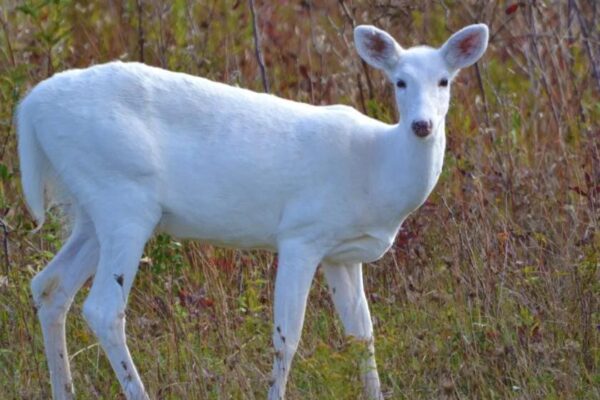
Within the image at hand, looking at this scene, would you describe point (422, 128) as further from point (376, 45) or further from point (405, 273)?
point (405, 273)

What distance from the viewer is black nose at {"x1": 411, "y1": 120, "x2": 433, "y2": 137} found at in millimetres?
4824

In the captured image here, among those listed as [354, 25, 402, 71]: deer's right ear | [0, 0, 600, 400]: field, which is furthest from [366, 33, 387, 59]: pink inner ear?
[0, 0, 600, 400]: field

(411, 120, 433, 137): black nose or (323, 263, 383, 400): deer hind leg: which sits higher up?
(411, 120, 433, 137): black nose

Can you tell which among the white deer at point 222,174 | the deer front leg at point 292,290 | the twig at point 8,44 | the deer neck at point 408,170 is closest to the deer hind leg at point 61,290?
the white deer at point 222,174

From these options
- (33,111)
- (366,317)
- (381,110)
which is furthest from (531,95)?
(33,111)

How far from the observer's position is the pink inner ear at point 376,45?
5.23 metres

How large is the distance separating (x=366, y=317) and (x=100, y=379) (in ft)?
3.69

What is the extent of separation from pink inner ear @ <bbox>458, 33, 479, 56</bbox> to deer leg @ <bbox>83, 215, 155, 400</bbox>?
134 centimetres

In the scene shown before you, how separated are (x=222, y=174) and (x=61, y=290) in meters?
0.77

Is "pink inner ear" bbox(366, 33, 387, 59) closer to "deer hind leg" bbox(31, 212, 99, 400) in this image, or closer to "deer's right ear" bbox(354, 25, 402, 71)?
"deer's right ear" bbox(354, 25, 402, 71)

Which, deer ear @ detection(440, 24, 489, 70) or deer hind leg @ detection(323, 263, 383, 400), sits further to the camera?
deer hind leg @ detection(323, 263, 383, 400)

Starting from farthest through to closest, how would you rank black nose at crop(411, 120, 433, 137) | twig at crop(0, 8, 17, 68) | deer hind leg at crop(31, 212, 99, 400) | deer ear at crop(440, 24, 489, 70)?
1. twig at crop(0, 8, 17, 68)
2. deer hind leg at crop(31, 212, 99, 400)
3. deer ear at crop(440, 24, 489, 70)
4. black nose at crop(411, 120, 433, 137)

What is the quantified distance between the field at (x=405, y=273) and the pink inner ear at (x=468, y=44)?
96cm

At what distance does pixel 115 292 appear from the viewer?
509cm
